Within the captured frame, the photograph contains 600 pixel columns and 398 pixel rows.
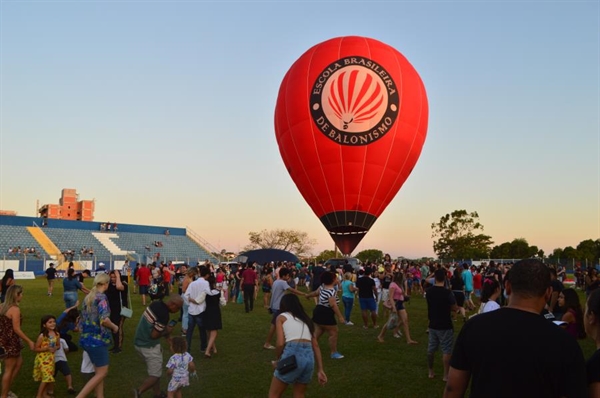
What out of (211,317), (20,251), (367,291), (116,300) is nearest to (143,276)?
(367,291)

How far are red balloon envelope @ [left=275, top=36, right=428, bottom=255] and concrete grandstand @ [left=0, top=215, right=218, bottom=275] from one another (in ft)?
83.6

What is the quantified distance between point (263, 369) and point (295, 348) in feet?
14.7

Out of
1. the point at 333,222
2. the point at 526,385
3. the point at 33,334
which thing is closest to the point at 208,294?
the point at 33,334

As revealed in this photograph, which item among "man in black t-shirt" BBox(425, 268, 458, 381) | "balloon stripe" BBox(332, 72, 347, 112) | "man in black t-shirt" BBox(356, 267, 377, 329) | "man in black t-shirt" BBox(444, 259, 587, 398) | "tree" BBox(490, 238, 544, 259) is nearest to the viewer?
"man in black t-shirt" BBox(444, 259, 587, 398)

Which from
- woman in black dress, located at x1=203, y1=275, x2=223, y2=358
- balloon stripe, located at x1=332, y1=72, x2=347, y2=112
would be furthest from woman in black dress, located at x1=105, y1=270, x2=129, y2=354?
balloon stripe, located at x1=332, y1=72, x2=347, y2=112

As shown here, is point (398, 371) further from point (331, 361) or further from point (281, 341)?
point (281, 341)

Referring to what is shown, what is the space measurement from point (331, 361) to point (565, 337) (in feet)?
27.2

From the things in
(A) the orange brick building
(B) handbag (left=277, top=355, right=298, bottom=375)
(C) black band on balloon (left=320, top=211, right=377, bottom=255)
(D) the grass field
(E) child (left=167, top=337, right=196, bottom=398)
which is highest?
(A) the orange brick building

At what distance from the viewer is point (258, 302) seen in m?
24.8

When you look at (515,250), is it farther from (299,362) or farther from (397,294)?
(299,362)

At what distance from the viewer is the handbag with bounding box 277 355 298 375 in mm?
6055

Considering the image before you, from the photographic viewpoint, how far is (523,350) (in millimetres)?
3148

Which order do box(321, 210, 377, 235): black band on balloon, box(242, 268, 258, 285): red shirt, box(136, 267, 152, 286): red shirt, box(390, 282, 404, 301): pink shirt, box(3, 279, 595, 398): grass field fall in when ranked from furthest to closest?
box(321, 210, 377, 235): black band on balloon → box(136, 267, 152, 286): red shirt → box(242, 268, 258, 285): red shirt → box(390, 282, 404, 301): pink shirt → box(3, 279, 595, 398): grass field

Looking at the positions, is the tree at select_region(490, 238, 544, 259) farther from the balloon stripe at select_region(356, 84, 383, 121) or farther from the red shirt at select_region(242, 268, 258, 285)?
the red shirt at select_region(242, 268, 258, 285)
